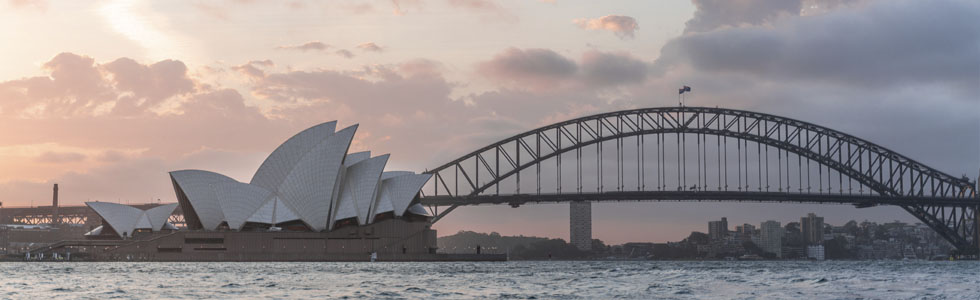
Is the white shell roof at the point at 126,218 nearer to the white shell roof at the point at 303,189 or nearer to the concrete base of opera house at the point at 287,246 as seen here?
the concrete base of opera house at the point at 287,246

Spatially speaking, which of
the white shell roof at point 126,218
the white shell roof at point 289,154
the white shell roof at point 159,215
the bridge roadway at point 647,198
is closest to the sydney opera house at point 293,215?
the white shell roof at point 289,154

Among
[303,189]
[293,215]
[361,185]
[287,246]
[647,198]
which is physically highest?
[361,185]

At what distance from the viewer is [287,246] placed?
4286 inches

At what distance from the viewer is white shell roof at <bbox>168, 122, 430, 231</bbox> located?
104 metres

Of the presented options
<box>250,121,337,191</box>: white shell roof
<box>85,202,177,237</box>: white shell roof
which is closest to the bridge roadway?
<box>250,121,337,191</box>: white shell roof

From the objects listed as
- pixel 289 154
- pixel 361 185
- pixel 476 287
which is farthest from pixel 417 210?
pixel 476 287

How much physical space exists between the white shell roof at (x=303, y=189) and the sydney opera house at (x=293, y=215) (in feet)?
0.33

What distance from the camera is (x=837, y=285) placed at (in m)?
54.0

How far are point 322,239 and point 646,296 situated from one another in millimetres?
69490

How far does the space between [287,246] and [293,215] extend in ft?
10.8

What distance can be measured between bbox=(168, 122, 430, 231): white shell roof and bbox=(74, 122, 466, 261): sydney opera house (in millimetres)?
101

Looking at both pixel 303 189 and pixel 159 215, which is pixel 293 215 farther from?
pixel 159 215

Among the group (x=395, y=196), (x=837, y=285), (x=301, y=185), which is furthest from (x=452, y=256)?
(x=837, y=285)

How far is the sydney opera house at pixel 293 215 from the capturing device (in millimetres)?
106938
